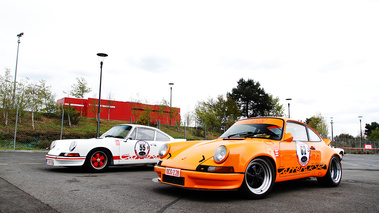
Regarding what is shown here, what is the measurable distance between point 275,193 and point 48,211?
346 centimetres

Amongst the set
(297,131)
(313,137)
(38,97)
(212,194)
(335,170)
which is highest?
(38,97)

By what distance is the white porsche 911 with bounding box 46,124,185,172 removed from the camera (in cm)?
707

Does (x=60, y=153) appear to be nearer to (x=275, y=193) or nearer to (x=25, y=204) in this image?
(x=25, y=204)

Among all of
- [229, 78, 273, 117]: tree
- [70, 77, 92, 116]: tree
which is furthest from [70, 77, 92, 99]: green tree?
[229, 78, 273, 117]: tree

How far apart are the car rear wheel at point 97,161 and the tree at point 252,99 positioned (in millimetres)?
49192

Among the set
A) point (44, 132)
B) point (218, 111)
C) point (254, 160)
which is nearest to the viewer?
point (254, 160)

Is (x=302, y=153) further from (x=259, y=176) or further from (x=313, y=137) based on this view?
(x=259, y=176)

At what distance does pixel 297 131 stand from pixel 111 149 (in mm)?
4805

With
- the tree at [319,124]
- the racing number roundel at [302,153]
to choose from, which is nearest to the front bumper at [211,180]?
the racing number roundel at [302,153]

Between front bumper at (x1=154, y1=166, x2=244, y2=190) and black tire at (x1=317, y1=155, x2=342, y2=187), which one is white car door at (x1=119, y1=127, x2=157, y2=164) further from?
black tire at (x1=317, y1=155, x2=342, y2=187)

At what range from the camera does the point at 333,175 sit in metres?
5.86

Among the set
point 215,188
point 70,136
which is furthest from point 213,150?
point 70,136

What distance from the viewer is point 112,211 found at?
326 centimetres

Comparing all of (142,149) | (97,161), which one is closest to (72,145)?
(97,161)
